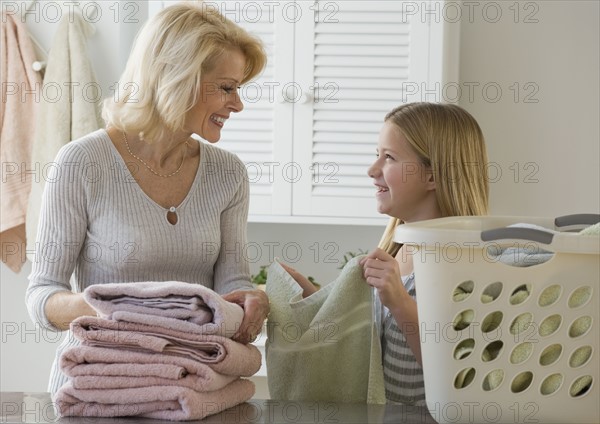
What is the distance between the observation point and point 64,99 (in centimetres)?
253

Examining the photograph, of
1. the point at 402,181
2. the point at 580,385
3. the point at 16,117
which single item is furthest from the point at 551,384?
the point at 16,117

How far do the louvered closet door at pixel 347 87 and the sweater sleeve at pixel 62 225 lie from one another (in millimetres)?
1086

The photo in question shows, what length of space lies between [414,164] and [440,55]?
3.25 feet

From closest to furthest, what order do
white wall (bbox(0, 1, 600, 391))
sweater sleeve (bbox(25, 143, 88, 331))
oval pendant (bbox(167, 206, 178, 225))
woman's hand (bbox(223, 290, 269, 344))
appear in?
1. woman's hand (bbox(223, 290, 269, 344))
2. sweater sleeve (bbox(25, 143, 88, 331))
3. oval pendant (bbox(167, 206, 178, 225))
4. white wall (bbox(0, 1, 600, 391))

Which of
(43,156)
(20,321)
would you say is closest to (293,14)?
(43,156)

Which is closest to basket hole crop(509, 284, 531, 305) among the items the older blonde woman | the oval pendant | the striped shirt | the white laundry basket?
the white laundry basket

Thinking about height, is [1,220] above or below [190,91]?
below

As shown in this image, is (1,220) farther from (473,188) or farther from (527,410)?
(527,410)

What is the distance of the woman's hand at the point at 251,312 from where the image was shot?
1.17m

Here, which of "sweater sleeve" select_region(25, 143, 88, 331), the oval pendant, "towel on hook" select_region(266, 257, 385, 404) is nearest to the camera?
"towel on hook" select_region(266, 257, 385, 404)

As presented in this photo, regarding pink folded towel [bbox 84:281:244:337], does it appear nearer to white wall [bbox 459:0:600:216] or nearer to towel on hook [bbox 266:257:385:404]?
towel on hook [bbox 266:257:385:404]

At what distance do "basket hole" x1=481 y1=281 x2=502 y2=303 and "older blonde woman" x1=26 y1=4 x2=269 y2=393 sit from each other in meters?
0.60

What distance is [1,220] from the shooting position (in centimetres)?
254

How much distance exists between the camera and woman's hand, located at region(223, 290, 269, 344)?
1166 millimetres
